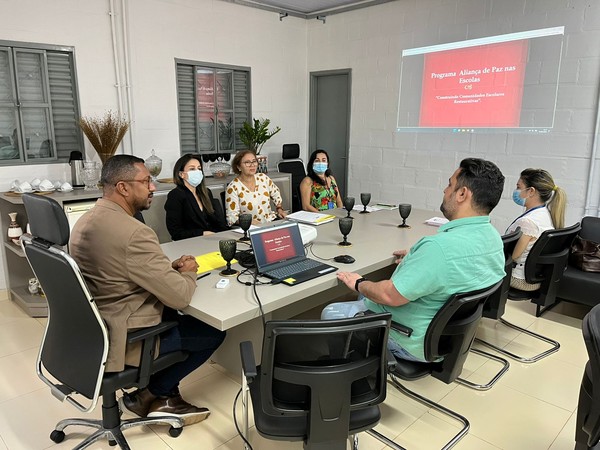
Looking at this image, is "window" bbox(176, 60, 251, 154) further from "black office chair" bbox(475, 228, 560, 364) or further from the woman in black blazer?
"black office chair" bbox(475, 228, 560, 364)

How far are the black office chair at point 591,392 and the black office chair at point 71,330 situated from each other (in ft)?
4.87

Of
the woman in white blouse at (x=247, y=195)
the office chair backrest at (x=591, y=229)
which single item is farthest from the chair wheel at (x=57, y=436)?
the office chair backrest at (x=591, y=229)

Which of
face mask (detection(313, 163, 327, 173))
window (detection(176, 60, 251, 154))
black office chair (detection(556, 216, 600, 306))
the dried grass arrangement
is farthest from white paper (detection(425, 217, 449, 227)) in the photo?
window (detection(176, 60, 251, 154))

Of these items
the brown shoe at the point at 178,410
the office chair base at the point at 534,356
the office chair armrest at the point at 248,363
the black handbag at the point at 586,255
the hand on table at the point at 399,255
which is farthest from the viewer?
the black handbag at the point at 586,255

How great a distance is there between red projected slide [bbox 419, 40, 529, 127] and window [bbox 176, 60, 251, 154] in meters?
2.20

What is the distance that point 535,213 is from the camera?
290 cm

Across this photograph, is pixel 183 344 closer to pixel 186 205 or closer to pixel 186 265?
pixel 186 265

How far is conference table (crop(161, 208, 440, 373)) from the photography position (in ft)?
5.73

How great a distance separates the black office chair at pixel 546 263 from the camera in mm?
2721

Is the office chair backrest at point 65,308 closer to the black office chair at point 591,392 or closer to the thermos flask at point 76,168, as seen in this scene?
the black office chair at point 591,392

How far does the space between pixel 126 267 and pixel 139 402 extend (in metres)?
0.91

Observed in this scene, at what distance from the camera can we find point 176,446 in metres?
2.04

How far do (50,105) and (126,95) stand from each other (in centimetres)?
70

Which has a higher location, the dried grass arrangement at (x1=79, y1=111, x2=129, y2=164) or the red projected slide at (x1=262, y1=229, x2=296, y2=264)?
the dried grass arrangement at (x1=79, y1=111, x2=129, y2=164)
